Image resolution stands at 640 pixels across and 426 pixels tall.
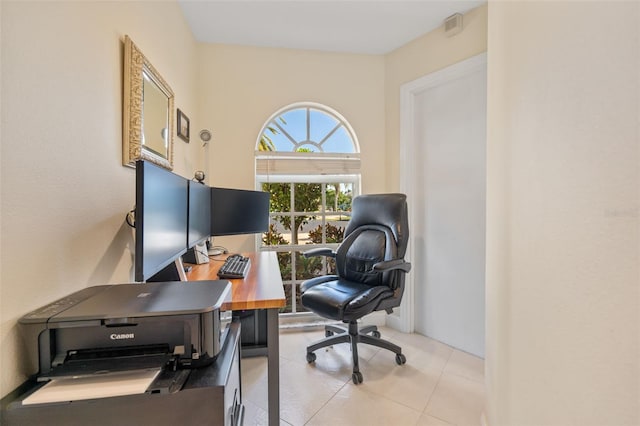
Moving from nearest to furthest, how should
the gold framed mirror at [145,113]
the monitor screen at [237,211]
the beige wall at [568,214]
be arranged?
the beige wall at [568,214]
the gold framed mirror at [145,113]
the monitor screen at [237,211]

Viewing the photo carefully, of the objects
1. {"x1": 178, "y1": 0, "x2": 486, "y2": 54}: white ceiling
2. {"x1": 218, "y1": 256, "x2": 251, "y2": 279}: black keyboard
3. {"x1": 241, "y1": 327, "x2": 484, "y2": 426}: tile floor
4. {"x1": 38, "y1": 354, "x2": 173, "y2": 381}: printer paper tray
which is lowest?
{"x1": 241, "y1": 327, "x2": 484, "y2": 426}: tile floor

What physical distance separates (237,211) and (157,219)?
103 cm

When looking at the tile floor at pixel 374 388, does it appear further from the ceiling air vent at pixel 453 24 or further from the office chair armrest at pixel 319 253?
the ceiling air vent at pixel 453 24

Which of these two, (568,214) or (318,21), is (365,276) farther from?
(318,21)

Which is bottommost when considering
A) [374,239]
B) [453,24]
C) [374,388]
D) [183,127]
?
[374,388]

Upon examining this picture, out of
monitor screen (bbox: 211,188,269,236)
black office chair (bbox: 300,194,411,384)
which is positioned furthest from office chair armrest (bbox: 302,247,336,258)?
monitor screen (bbox: 211,188,269,236)

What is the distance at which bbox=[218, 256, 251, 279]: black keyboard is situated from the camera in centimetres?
133

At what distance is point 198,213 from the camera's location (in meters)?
1.48

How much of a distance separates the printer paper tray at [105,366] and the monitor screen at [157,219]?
0.20 m

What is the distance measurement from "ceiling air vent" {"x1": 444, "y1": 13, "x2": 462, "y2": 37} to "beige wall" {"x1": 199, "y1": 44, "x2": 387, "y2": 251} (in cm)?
63

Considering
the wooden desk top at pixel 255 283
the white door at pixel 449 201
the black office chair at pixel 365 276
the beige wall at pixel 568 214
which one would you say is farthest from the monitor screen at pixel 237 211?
the beige wall at pixel 568 214

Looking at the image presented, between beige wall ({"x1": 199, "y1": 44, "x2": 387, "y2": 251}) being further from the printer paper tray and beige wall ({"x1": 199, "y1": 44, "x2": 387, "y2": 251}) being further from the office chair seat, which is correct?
the printer paper tray

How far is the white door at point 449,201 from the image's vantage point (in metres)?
2.03

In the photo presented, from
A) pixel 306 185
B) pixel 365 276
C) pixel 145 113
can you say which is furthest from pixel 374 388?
pixel 145 113
